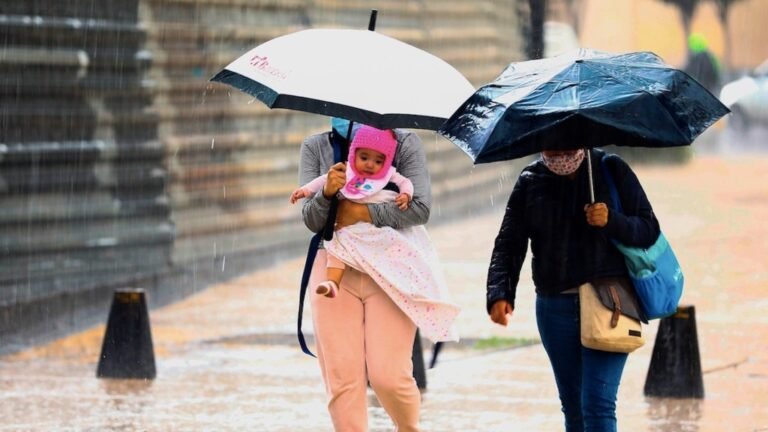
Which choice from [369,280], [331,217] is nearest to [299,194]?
[331,217]

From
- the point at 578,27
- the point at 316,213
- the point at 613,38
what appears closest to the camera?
the point at 316,213

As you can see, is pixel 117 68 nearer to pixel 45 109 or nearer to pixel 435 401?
pixel 45 109

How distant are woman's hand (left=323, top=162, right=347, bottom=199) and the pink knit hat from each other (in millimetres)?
82

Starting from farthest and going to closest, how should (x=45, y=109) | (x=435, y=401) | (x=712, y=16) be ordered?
(x=712, y=16) → (x=45, y=109) → (x=435, y=401)

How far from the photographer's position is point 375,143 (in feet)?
21.9

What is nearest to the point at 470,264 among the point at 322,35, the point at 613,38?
the point at 322,35

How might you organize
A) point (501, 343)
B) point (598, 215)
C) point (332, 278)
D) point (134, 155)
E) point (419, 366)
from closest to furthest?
point (598, 215) → point (332, 278) → point (419, 366) → point (501, 343) → point (134, 155)

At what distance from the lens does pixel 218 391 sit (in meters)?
9.90

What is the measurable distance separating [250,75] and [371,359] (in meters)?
1.18

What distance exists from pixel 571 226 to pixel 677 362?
3439mm

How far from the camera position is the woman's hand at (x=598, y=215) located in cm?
621

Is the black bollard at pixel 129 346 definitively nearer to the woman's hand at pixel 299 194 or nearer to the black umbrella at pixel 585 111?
the woman's hand at pixel 299 194

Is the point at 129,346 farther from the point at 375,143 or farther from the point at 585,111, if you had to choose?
the point at 585,111

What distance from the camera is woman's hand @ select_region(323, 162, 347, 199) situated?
6.62 metres
